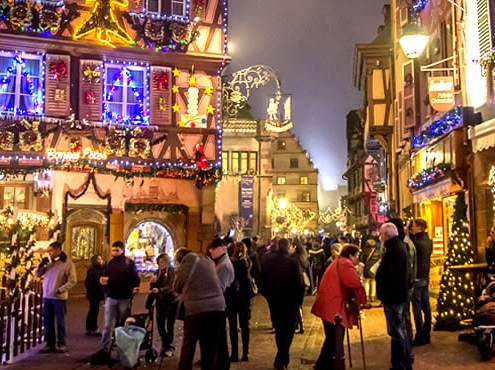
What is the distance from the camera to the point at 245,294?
1002 cm

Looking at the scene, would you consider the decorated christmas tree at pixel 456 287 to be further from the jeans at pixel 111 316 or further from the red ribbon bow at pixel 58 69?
the red ribbon bow at pixel 58 69

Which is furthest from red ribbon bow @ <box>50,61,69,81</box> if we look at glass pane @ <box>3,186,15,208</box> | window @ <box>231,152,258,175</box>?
window @ <box>231,152,258,175</box>

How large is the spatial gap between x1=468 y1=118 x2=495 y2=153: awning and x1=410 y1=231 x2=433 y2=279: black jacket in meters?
3.01

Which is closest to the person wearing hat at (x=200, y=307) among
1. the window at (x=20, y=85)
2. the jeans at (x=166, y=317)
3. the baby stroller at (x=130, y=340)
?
the baby stroller at (x=130, y=340)

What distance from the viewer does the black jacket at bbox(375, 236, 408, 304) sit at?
8.32 meters

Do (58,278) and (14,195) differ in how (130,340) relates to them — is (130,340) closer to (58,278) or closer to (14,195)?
(58,278)

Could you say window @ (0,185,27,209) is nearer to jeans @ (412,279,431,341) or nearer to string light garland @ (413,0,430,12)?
string light garland @ (413,0,430,12)

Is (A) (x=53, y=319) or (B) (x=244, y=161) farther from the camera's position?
(B) (x=244, y=161)

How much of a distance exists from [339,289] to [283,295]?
39.2 inches

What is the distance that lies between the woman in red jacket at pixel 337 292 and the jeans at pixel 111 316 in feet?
10.6

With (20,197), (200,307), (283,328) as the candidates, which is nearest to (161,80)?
(20,197)

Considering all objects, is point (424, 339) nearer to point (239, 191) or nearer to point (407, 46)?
point (407, 46)

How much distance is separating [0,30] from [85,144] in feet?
14.9

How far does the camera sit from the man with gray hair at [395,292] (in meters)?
8.27
